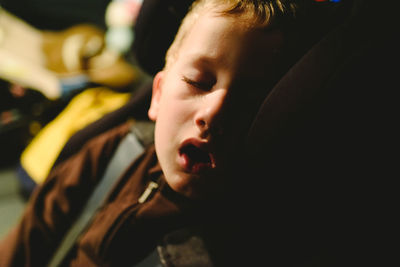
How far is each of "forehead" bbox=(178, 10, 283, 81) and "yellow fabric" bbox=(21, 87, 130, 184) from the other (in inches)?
23.1

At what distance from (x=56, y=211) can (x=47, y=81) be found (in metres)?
0.69

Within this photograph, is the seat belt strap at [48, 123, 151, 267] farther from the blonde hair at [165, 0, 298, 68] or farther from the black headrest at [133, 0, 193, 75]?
the blonde hair at [165, 0, 298, 68]

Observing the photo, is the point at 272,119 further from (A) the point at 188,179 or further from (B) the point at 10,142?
(B) the point at 10,142

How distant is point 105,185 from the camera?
28.0 inches

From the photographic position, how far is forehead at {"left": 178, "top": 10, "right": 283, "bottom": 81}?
437 mm

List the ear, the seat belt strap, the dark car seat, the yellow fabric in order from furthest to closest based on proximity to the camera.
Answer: the yellow fabric
the seat belt strap
the ear
the dark car seat

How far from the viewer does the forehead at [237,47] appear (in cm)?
44

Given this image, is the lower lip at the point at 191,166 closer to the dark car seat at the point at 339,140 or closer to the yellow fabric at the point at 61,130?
the dark car seat at the point at 339,140

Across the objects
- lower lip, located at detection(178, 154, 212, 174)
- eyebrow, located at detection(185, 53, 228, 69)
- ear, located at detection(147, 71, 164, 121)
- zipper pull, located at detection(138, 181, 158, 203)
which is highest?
eyebrow, located at detection(185, 53, 228, 69)

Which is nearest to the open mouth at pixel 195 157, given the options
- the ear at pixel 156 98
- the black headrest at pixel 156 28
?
the ear at pixel 156 98

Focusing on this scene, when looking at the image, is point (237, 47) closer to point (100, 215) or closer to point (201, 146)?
point (201, 146)

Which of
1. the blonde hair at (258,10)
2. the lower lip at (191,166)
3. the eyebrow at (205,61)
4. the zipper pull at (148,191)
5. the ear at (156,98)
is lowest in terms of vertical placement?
the zipper pull at (148,191)

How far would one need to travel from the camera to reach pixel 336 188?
44 cm

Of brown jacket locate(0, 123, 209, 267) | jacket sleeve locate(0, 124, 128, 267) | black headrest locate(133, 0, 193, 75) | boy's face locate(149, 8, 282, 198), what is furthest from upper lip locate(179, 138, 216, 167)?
jacket sleeve locate(0, 124, 128, 267)
